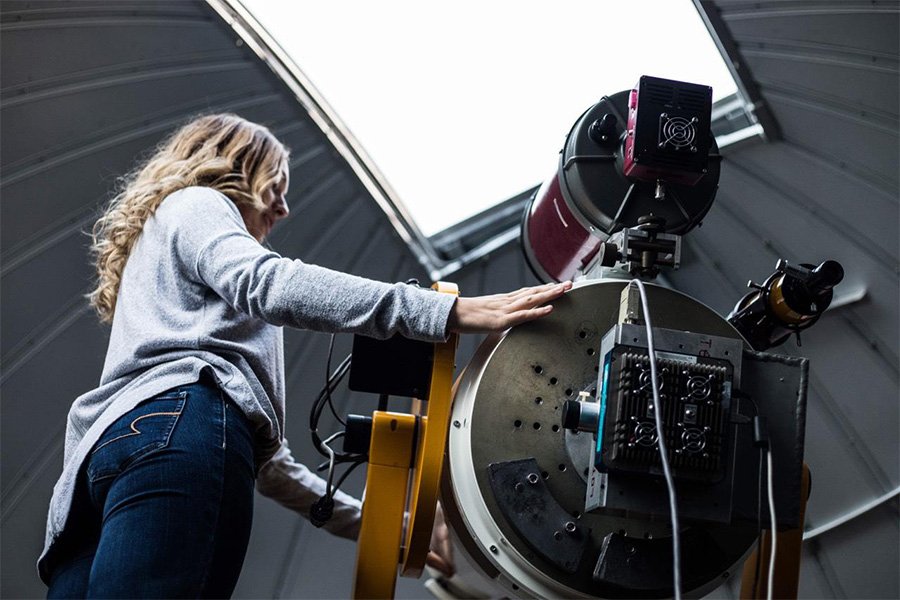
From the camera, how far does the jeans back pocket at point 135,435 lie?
131cm

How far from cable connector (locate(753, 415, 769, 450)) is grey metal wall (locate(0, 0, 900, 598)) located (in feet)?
6.58

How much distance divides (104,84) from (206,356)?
205 cm

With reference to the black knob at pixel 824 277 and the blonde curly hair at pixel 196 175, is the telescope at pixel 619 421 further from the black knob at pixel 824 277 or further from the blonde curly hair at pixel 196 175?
the blonde curly hair at pixel 196 175

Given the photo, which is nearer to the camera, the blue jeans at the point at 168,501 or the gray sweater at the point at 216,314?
the blue jeans at the point at 168,501

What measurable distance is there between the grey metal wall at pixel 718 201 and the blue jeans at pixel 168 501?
1964 mm

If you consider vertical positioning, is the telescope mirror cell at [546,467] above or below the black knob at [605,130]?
below

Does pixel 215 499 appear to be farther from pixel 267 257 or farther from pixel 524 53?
pixel 524 53

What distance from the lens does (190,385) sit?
1388mm

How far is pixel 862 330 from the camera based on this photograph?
10.1ft

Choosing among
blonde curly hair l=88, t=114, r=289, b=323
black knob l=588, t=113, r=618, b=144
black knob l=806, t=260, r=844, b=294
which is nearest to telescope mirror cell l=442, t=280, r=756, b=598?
black knob l=806, t=260, r=844, b=294

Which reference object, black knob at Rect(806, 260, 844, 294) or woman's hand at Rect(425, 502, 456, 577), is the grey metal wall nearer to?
black knob at Rect(806, 260, 844, 294)

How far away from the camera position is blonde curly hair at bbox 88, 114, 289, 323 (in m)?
1.69

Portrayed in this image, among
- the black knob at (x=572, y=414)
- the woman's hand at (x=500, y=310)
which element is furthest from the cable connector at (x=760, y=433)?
the woman's hand at (x=500, y=310)

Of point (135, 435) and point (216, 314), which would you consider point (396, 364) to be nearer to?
point (216, 314)
